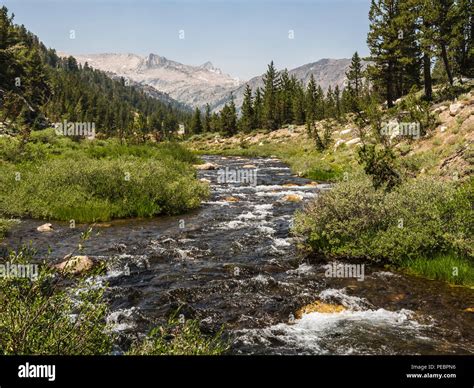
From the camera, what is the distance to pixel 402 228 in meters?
12.5

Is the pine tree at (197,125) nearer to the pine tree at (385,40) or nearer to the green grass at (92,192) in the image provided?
the pine tree at (385,40)

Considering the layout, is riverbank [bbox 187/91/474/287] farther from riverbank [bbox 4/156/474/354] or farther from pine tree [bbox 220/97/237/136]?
pine tree [bbox 220/97/237/136]

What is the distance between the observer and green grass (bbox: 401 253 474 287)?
10.9 meters

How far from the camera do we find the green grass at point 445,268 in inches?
429

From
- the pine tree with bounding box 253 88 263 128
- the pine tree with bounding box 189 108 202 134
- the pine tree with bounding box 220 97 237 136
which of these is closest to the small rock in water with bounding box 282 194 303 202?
the pine tree with bounding box 253 88 263 128

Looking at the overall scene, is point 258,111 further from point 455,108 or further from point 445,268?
point 445,268

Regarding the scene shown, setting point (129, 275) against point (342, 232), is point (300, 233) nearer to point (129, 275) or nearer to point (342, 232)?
point (342, 232)

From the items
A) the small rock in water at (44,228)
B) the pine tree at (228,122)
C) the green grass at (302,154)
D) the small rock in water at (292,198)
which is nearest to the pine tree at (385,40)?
Answer: the green grass at (302,154)

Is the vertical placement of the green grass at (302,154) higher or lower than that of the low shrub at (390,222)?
higher

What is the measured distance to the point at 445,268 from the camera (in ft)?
36.9

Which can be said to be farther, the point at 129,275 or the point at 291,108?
the point at 291,108
